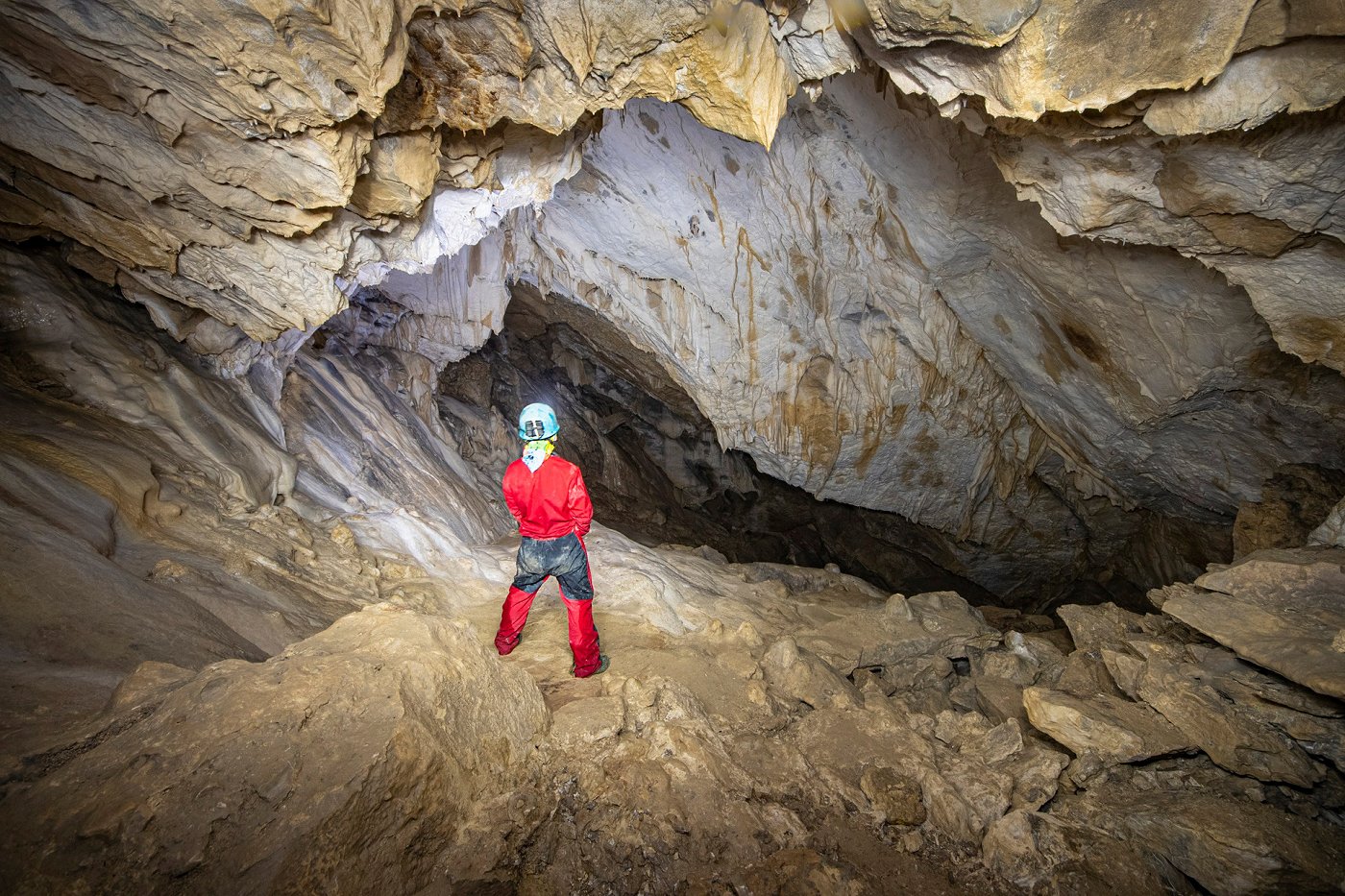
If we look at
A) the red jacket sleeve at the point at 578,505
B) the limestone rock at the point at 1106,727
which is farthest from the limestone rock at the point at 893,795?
the red jacket sleeve at the point at 578,505

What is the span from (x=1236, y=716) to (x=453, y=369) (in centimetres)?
981

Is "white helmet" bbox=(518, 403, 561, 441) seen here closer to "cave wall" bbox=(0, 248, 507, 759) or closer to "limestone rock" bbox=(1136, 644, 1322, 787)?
"cave wall" bbox=(0, 248, 507, 759)

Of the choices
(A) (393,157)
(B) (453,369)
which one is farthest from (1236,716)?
(B) (453,369)

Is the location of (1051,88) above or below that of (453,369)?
above

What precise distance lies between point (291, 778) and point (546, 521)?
1817 millimetres

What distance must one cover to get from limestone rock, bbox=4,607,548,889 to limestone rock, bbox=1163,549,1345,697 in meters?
3.55

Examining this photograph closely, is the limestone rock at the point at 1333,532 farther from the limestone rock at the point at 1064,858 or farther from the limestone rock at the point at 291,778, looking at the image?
the limestone rock at the point at 291,778

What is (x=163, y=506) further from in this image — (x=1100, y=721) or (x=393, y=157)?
(x=1100, y=721)

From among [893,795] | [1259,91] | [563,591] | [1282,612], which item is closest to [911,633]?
[1282,612]

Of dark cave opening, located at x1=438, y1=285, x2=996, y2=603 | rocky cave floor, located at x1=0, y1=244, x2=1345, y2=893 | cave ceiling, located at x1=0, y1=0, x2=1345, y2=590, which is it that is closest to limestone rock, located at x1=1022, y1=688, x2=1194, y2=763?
rocky cave floor, located at x1=0, y1=244, x2=1345, y2=893

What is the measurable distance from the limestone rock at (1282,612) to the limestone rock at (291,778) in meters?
3.55

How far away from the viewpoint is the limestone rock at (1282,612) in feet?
9.61

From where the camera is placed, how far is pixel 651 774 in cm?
260

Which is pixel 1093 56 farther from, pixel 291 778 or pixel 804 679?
pixel 291 778
